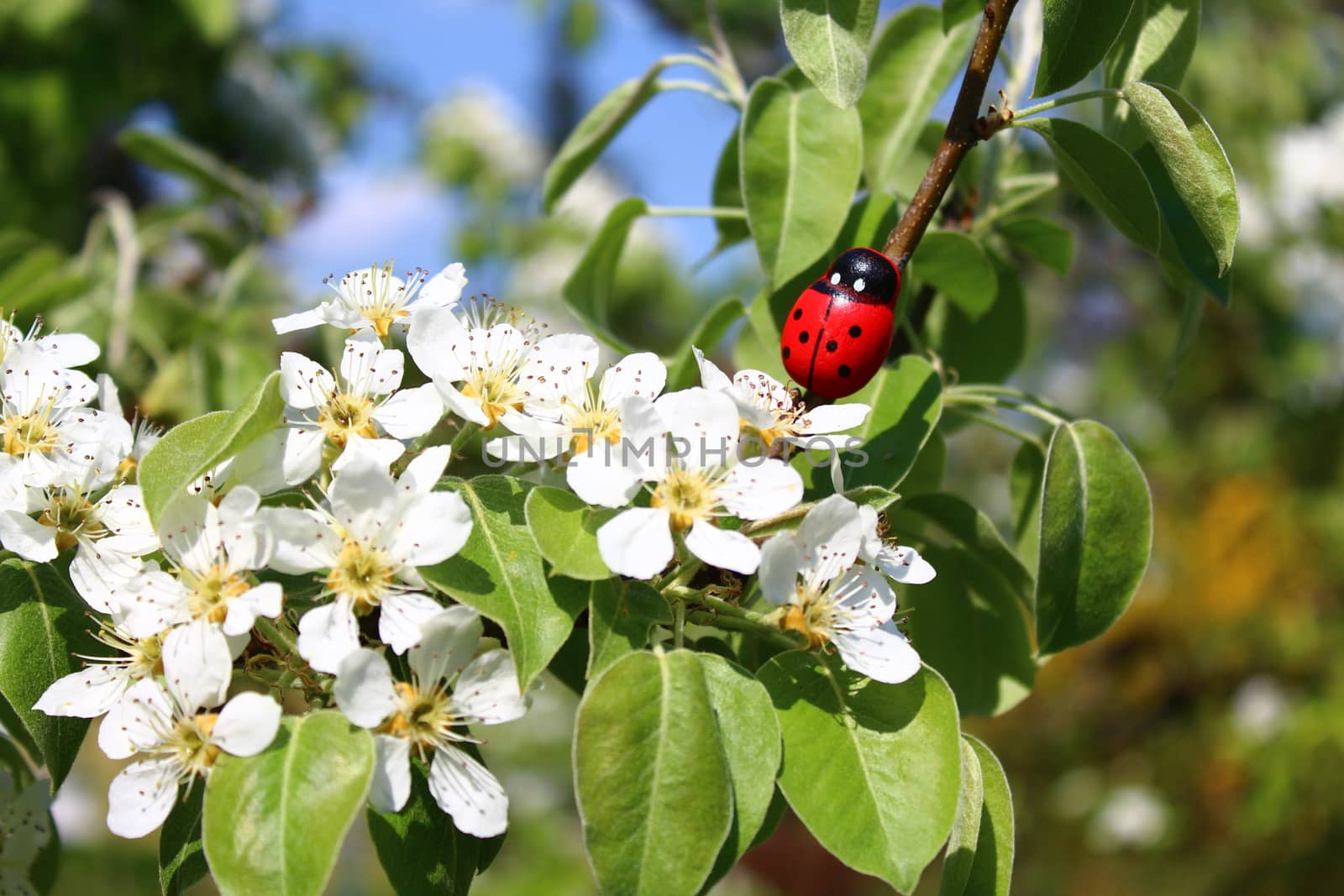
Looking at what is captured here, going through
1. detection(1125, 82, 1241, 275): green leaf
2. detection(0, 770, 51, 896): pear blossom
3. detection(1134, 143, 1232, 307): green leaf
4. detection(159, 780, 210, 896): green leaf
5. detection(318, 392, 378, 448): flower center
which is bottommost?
detection(0, 770, 51, 896): pear blossom

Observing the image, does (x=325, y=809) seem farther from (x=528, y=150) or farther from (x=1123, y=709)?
(x=528, y=150)

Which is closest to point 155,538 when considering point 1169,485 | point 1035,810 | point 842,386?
point 842,386

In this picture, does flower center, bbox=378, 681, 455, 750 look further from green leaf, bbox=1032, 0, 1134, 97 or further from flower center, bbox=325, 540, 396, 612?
green leaf, bbox=1032, 0, 1134, 97

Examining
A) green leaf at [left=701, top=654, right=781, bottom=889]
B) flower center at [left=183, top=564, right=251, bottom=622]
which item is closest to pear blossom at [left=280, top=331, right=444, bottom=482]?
flower center at [left=183, top=564, right=251, bottom=622]

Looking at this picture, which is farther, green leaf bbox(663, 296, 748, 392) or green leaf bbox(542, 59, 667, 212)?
green leaf bbox(542, 59, 667, 212)

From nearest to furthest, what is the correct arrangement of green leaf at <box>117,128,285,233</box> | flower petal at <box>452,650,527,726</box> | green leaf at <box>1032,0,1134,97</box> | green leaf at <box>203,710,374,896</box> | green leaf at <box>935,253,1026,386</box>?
green leaf at <box>203,710,374,896</box>, flower petal at <box>452,650,527,726</box>, green leaf at <box>1032,0,1134,97</box>, green leaf at <box>935,253,1026,386</box>, green leaf at <box>117,128,285,233</box>

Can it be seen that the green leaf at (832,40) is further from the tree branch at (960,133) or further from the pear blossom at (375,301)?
the pear blossom at (375,301)
